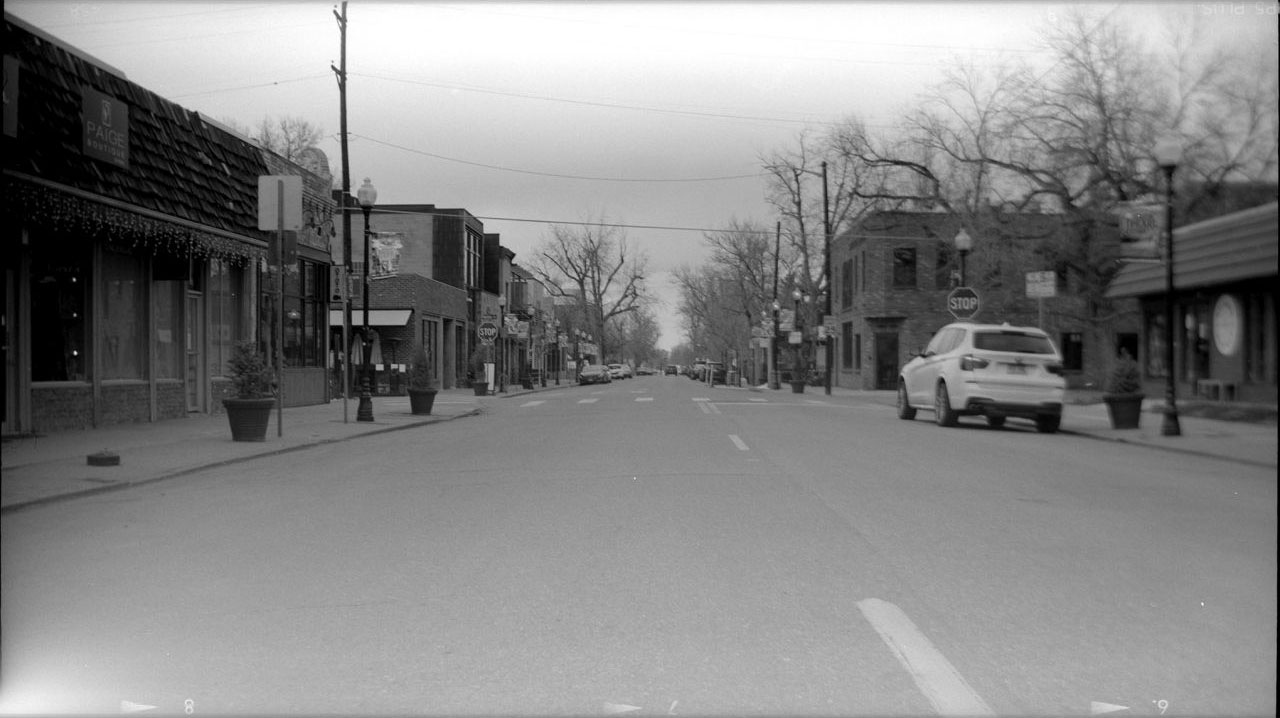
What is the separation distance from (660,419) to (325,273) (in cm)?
1248

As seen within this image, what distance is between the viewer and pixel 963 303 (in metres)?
3.42

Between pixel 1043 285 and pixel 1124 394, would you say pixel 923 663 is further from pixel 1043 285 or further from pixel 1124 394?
pixel 1124 394

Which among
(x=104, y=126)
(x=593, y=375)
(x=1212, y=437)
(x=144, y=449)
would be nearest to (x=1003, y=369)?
(x=1212, y=437)

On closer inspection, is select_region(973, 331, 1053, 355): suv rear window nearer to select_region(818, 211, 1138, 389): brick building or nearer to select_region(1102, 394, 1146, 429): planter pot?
select_region(818, 211, 1138, 389): brick building

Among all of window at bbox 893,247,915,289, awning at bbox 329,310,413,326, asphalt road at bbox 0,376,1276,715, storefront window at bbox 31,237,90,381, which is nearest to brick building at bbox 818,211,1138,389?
window at bbox 893,247,915,289

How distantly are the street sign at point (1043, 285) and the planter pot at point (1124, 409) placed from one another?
0.34 meters

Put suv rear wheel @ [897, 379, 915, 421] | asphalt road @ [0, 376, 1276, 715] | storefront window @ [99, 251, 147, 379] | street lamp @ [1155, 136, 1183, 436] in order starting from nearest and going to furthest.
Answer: street lamp @ [1155, 136, 1183, 436], asphalt road @ [0, 376, 1276, 715], suv rear wheel @ [897, 379, 915, 421], storefront window @ [99, 251, 147, 379]

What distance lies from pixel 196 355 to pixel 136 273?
2882mm

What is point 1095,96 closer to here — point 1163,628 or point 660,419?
point 1163,628

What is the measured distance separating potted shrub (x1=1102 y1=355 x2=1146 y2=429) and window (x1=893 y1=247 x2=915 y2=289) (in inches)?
66.0

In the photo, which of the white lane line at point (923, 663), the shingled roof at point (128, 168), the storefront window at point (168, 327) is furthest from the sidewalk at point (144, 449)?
the white lane line at point (923, 663)

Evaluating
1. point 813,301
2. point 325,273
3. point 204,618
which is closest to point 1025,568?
point 204,618

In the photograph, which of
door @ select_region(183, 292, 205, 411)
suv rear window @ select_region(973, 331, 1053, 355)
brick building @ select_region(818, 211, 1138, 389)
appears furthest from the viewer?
door @ select_region(183, 292, 205, 411)

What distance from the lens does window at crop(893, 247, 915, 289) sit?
4.18 metres
